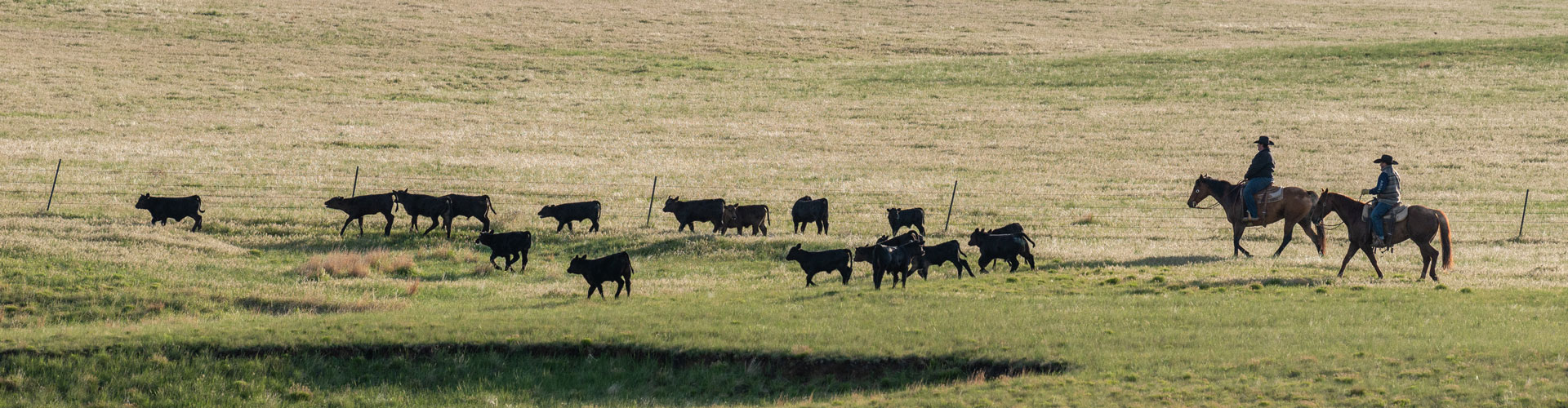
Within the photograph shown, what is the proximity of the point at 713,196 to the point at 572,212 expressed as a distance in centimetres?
729

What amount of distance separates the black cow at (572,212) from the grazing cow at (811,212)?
4270 mm

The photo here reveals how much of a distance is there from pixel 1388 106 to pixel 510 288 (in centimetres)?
4356

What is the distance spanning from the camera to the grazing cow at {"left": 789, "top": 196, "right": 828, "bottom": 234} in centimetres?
2916

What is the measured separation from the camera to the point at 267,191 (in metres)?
33.9

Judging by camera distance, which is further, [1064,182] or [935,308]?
[1064,182]

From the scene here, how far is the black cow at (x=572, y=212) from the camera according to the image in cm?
2875

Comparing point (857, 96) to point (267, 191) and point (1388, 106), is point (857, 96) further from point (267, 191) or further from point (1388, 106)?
point (267, 191)

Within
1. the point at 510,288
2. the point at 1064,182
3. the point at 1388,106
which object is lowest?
the point at 510,288

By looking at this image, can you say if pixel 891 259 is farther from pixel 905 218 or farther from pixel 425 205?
pixel 425 205

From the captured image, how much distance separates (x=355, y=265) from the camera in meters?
23.9

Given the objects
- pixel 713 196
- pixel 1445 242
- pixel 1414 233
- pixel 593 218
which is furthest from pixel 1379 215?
pixel 713 196

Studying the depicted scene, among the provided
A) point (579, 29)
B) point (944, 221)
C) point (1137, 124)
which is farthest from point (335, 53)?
point (944, 221)

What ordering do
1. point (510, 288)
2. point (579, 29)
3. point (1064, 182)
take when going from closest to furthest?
point (510, 288) → point (1064, 182) → point (579, 29)

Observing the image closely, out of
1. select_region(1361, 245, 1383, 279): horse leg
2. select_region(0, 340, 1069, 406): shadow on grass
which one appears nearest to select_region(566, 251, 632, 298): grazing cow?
select_region(0, 340, 1069, 406): shadow on grass
